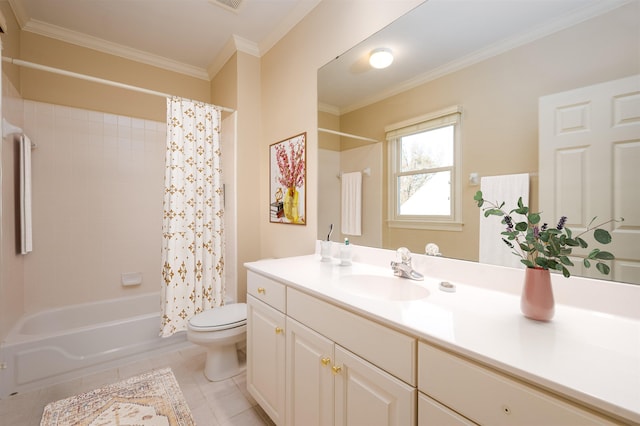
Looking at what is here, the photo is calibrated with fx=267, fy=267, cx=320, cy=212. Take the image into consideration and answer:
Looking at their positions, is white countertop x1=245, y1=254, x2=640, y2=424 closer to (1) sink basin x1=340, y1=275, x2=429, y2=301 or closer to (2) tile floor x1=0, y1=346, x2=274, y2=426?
(1) sink basin x1=340, y1=275, x2=429, y2=301

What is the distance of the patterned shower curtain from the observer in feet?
6.44

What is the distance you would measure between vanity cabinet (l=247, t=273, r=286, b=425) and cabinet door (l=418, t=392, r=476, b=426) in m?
0.70

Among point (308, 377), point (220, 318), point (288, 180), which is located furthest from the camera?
point (288, 180)

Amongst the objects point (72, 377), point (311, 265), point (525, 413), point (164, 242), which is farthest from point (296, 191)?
point (72, 377)

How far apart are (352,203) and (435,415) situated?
1185mm

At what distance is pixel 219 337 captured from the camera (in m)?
1.79

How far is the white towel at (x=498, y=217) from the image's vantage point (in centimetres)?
99

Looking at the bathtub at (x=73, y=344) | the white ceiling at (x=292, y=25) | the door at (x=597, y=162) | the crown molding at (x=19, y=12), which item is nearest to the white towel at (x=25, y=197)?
the bathtub at (x=73, y=344)

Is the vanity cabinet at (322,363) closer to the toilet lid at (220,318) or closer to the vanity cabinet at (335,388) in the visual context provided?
the vanity cabinet at (335,388)

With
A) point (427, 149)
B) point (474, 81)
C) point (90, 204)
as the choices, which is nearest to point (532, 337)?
point (427, 149)

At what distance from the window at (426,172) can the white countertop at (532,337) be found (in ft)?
1.15

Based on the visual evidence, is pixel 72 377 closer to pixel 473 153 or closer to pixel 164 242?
pixel 164 242

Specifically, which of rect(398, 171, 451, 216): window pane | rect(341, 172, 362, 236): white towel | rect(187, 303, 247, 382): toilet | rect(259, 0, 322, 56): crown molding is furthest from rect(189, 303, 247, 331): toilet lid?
rect(259, 0, 322, 56): crown molding

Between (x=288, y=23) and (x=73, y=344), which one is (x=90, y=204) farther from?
(x=288, y=23)
